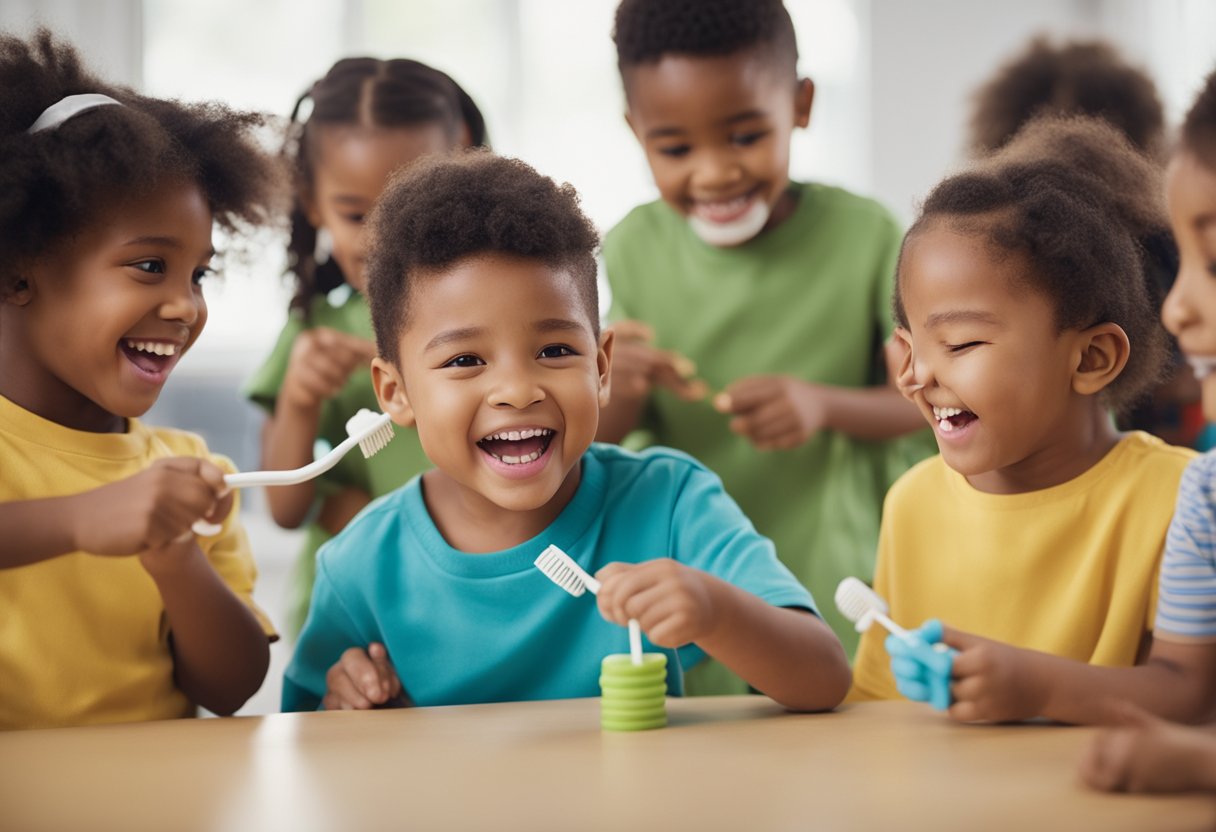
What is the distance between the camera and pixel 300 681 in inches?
43.9

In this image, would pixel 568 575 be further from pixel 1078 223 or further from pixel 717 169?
pixel 717 169

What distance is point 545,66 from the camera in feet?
11.3

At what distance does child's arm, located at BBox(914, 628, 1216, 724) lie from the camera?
32.4 inches

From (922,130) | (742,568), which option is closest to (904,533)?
(742,568)

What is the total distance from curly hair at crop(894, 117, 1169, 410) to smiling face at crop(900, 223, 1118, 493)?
0.7 inches

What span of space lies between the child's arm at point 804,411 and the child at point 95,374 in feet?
1.97

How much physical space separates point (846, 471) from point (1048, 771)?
0.89m

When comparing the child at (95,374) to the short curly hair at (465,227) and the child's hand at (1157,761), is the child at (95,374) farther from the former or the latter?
the child's hand at (1157,761)

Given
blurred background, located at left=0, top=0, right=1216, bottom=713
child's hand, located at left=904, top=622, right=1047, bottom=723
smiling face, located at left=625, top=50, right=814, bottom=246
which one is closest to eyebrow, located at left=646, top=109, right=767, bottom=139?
smiling face, located at left=625, top=50, right=814, bottom=246

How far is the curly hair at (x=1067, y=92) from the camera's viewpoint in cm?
181

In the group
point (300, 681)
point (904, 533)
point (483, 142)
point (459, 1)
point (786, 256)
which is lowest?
point (300, 681)

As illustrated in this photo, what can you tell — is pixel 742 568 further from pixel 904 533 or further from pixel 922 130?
pixel 922 130

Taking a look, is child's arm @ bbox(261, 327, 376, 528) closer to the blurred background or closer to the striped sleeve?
the striped sleeve

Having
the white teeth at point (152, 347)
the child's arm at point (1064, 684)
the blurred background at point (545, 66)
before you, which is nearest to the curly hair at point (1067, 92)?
the child's arm at point (1064, 684)
